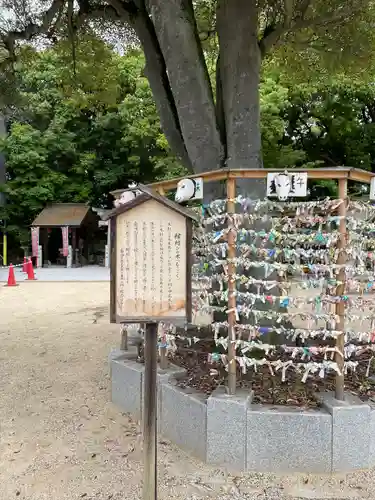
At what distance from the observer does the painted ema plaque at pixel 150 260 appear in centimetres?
256

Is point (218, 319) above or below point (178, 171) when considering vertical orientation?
below

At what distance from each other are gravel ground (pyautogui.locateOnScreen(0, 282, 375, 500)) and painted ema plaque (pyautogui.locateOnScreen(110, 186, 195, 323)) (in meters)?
1.37

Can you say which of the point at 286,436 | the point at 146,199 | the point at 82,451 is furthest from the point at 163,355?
the point at 146,199

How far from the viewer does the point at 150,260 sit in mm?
2584

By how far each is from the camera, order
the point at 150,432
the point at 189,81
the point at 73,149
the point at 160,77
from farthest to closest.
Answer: the point at 73,149 → the point at 160,77 → the point at 189,81 → the point at 150,432

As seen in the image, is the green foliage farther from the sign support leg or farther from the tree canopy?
the sign support leg

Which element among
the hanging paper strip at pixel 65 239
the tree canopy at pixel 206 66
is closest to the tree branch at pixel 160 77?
the tree canopy at pixel 206 66

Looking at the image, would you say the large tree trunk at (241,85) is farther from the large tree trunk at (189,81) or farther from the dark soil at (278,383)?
the dark soil at (278,383)

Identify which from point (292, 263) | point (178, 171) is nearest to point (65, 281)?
point (178, 171)

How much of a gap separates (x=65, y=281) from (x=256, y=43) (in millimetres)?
12686

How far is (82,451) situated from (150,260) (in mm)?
1946

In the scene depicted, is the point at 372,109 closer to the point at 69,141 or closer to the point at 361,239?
the point at 69,141

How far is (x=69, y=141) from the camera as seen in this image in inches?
955

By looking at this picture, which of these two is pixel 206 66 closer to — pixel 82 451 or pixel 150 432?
pixel 150 432
